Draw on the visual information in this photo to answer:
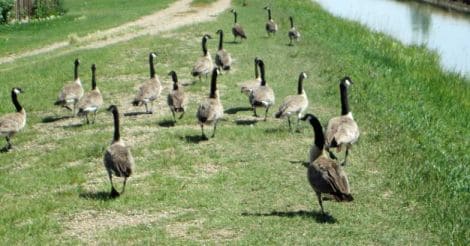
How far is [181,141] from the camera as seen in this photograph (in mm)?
→ 16719

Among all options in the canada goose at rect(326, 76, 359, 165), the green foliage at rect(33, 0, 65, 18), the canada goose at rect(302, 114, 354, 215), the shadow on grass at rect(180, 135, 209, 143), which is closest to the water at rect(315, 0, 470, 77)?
the shadow on grass at rect(180, 135, 209, 143)

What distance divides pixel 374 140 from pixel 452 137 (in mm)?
2500

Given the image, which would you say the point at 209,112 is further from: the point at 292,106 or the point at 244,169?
the point at 244,169

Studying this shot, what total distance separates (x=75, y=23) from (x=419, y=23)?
92.7 ft

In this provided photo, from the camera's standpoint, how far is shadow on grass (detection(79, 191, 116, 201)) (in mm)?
12870

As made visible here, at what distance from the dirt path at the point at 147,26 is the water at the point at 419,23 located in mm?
10637

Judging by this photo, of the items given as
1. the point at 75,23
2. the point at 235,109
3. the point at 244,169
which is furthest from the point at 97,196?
the point at 75,23

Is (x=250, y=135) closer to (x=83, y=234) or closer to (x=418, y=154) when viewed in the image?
(x=418, y=154)

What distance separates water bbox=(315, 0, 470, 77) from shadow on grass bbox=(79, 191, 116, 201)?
2127 centimetres

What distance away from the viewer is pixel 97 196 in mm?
13086

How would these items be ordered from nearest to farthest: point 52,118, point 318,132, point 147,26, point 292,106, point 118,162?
point 318,132
point 118,162
point 292,106
point 52,118
point 147,26

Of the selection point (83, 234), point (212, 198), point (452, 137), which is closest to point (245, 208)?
point (212, 198)

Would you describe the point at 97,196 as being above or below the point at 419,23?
below

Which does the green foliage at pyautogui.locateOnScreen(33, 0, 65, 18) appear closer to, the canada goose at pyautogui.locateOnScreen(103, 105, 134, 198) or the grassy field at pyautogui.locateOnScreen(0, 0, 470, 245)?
the grassy field at pyautogui.locateOnScreen(0, 0, 470, 245)
